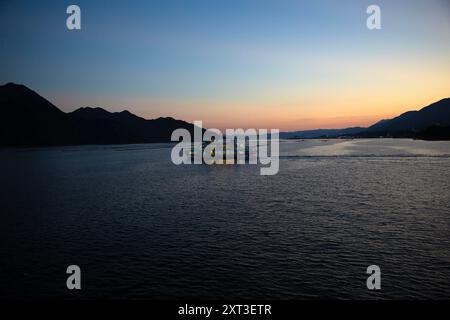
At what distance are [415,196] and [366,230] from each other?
73.2 ft

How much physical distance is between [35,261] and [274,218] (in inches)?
938

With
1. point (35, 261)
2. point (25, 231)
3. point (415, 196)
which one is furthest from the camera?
point (415, 196)

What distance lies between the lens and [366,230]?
1206 inches

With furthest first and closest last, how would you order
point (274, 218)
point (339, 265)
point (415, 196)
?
point (415, 196) → point (274, 218) → point (339, 265)

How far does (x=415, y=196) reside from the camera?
47031 mm

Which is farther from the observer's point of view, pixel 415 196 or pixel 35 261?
pixel 415 196

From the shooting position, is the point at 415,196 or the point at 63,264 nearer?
the point at 63,264

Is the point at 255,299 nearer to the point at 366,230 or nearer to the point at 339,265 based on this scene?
the point at 339,265

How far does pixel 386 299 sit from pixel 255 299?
7.70 metres

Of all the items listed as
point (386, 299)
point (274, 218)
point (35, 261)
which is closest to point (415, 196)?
point (274, 218)
